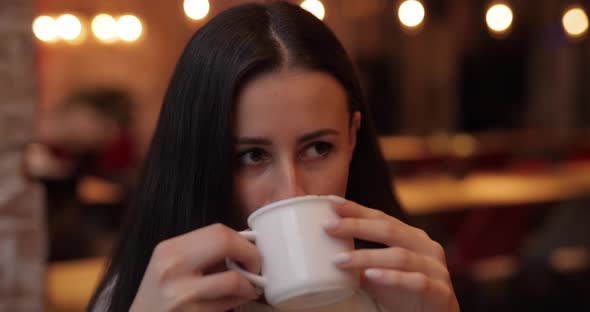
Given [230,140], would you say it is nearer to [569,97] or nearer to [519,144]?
[519,144]

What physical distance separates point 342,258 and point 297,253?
6 centimetres

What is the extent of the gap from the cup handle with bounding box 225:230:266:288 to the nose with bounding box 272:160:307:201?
125 millimetres

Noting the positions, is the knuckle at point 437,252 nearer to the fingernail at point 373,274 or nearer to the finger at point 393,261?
the finger at point 393,261

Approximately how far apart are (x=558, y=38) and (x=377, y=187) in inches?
287

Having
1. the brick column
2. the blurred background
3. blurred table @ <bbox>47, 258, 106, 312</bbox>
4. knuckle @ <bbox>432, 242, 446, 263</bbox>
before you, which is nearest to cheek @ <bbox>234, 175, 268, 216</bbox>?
knuckle @ <bbox>432, 242, 446, 263</bbox>

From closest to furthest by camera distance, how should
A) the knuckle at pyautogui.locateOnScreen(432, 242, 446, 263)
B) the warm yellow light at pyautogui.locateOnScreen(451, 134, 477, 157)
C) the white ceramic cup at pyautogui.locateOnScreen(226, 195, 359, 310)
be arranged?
the white ceramic cup at pyautogui.locateOnScreen(226, 195, 359, 310), the knuckle at pyautogui.locateOnScreen(432, 242, 446, 263), the warm yellow light at pyautogui.locateOnScreen(451, 134, 477, 157)

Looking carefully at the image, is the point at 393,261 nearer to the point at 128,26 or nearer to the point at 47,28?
the point at 128,26

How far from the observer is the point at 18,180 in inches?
68.9

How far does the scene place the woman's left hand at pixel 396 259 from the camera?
93 centimetres

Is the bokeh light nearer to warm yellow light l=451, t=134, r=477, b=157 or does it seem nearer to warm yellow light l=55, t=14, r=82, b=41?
warm yellow light l=451, t=134, r=477, b=157

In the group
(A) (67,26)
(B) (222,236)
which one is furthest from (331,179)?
(A) (67,26)

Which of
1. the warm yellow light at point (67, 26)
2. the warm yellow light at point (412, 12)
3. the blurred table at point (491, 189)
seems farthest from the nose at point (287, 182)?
the warm yellow light at point (67, 26)

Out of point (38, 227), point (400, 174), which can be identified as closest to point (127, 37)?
point (400, 174)

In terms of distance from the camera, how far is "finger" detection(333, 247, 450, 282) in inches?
35.7
